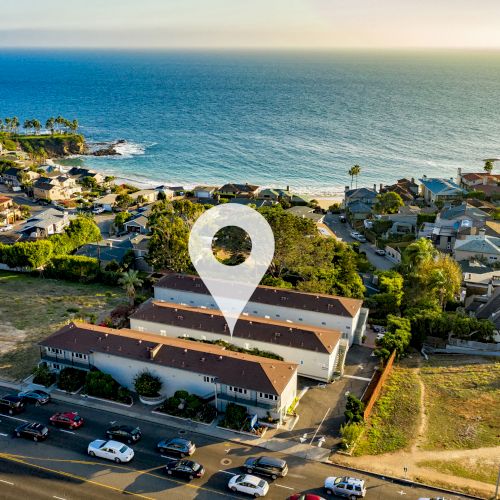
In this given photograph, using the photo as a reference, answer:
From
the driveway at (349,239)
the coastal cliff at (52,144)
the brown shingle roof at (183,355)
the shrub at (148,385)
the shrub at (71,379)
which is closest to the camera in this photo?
the brown shingle roof at (183,355)

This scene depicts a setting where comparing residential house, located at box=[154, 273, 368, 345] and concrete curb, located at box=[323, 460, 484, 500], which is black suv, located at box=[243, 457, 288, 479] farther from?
residential house, located at box=[154, 273, 368, 345]

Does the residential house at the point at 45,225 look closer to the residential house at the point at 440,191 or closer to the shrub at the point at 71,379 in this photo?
the shrub at the point at 71,379

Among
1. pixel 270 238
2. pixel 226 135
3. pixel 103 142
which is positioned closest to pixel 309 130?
pixel 226 135

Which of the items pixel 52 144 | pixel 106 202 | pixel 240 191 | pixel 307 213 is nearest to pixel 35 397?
pixel 307 213

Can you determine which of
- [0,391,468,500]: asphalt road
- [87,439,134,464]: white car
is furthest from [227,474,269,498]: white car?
[87,439,134,464]: white car

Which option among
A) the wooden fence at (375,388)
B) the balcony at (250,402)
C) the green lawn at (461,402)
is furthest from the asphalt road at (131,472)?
the green lawn at (461,402)

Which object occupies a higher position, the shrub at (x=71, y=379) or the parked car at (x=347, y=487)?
the shrub at (x=71, y=379)

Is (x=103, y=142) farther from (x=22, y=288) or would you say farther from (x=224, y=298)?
(x=224, y=298)
